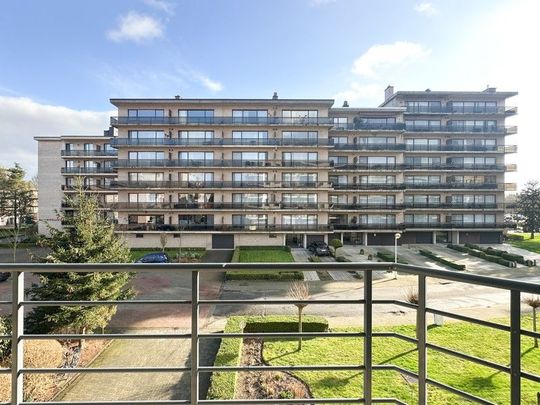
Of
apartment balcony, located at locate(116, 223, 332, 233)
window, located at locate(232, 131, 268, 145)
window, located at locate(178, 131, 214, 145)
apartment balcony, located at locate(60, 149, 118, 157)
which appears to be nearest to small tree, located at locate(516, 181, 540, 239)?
apartment balcony, located at locate(116, 223, 332, 233)

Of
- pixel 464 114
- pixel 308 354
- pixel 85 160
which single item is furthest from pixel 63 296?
pixel 464 114

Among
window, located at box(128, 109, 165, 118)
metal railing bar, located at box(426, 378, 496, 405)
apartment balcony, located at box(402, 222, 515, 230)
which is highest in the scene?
window, located at box(128, 109, 165, 118)

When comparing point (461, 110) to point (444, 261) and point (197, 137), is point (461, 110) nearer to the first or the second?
point (444, 261)

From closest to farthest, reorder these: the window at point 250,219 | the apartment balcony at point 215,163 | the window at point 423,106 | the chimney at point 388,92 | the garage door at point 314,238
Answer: the apartment balcony at point 215,163, the window at point 250,219, the garage door at point 314,238, the window at point 423,106, the chimney at point 388,92

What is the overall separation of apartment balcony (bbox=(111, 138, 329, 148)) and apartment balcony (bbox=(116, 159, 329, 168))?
5.77 feet

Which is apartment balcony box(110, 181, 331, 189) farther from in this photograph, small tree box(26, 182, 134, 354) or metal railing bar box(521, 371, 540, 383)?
metal railing bar box(521, 371, 540, 383)

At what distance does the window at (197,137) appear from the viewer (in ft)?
111

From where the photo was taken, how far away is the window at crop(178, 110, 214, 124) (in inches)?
1337

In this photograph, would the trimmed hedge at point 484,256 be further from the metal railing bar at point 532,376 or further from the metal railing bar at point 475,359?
the metal railing bar at point 532,376

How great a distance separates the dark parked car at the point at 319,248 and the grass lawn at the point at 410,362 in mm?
16987

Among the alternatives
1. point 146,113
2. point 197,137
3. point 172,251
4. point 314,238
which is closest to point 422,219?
point 314,238

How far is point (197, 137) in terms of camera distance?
113 feet

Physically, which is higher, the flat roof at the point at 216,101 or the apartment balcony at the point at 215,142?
the flat roof at the point at 216,101

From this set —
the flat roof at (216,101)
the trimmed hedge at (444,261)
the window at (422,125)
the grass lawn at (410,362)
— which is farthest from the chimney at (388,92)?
the grass lawn at (410,362)
